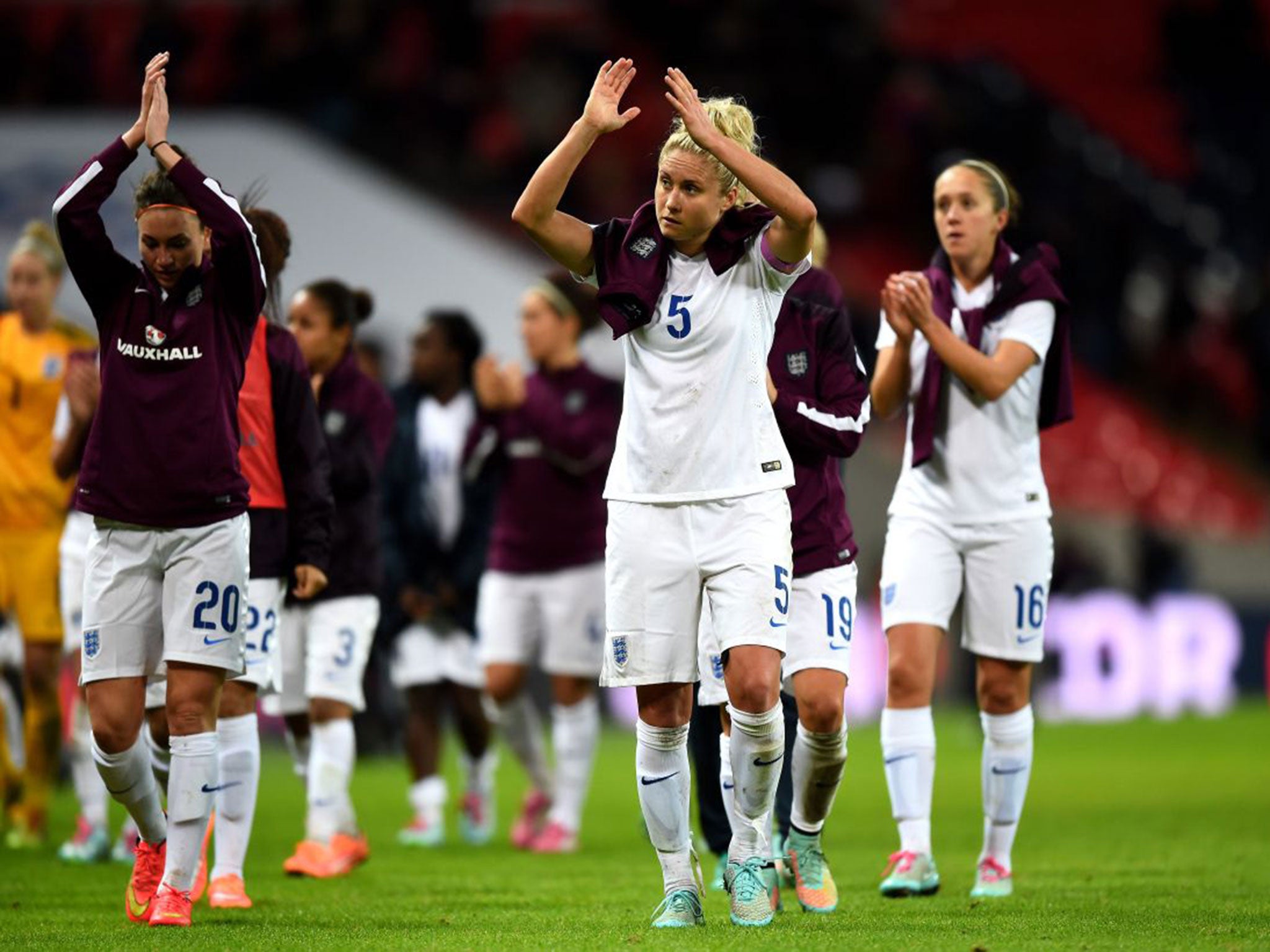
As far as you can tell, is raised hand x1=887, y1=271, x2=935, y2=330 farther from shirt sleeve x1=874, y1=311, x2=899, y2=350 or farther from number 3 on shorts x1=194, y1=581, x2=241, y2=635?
number 3 on shorts x1=194, y1=581, x2=241, y2=635

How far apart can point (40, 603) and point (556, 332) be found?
9.30 feet

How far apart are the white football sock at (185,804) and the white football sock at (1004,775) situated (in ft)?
9.42

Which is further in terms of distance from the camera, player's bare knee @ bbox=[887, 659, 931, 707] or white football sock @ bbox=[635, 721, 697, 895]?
player's bare knee @ bbox=[887, 659, 931, 707]

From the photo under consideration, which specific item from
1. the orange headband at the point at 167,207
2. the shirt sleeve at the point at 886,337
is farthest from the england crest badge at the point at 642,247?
the shirt sleeve at the point at 886,337

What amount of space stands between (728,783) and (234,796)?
5.95 ft

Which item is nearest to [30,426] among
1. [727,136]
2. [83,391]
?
[83,391]

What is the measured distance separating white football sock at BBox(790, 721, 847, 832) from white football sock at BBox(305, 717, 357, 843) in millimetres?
2390

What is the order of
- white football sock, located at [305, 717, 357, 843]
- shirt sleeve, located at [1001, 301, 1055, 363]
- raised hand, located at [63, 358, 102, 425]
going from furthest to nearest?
1. white football sock, located at [305, 717, 357, 843]
2. raised hand, located at [63, 358, 102, 425]
3. shirt sleeve, located at [1001, 301, 1055, 363]

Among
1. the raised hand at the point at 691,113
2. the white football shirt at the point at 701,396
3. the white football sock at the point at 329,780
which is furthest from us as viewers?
the white football sock at the point at 329,780

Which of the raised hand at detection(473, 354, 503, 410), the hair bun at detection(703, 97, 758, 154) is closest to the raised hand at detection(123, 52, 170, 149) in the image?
the hair bun at detection(703, 97, 758, 154)

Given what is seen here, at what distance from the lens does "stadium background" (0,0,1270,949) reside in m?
19.2

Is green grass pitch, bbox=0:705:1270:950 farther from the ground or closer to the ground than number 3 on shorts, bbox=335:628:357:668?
closer to the ground

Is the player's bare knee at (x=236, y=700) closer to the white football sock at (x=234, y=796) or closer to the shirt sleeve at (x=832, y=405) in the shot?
the white football sock at (x=234, y=796)

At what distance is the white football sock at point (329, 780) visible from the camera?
8.88 metres
